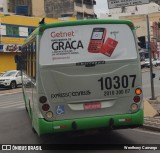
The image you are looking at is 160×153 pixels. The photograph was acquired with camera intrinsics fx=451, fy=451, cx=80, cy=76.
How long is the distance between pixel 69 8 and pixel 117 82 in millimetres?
72421

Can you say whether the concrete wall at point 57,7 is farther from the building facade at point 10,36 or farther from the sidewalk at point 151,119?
the sidewalk at point 151,119

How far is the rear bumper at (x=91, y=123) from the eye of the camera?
372 inches

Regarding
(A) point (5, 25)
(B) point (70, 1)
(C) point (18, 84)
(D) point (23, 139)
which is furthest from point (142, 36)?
(D) point (23, 139)

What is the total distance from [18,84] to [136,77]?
28898 millimetres

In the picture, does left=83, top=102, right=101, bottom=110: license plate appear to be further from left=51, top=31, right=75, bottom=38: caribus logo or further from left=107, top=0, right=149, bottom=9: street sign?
left=107, top=0, right=149, bottom=9: street sign

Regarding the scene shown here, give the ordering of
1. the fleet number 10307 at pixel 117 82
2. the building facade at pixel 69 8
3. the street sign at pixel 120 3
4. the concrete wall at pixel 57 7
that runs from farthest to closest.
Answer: the concrete wall at pixel 57 7 → the building facade at pixel 69 8 → the street sign at pixel 120 3 → the fleet number 10307 at pixel 117 82

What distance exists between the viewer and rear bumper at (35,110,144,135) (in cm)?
946

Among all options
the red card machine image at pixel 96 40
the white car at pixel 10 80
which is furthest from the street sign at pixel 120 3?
the white car at pixel 10 80

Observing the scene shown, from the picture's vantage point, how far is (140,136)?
1137 centimetres

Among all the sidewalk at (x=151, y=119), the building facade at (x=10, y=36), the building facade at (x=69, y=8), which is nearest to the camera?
the sidewalk at (x=151, y=119)

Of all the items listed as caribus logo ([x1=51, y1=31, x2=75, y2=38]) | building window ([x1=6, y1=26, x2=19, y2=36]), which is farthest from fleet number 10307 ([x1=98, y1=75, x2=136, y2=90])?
building window ([x1=6, y1=26, x2=19, y2=36])

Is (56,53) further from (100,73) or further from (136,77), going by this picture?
(136,77)

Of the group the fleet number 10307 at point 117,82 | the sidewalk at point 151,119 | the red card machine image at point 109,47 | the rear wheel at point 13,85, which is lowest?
the rear wheel at point 13,85

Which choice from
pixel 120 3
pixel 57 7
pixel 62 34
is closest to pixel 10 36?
pixel 57 7
